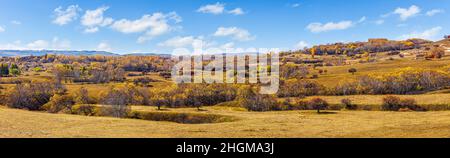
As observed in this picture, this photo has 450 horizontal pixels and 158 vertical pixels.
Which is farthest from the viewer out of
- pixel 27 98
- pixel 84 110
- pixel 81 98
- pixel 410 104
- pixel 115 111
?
pixel 27 98

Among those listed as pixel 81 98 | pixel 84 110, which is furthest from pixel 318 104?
pixel 81 98

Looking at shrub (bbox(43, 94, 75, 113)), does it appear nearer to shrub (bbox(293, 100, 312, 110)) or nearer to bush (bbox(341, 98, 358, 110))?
shrub (bbox(293, 100, 312, 110))

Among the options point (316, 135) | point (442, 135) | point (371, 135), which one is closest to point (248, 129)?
point (316, 135)

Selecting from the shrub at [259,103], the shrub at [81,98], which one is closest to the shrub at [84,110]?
the shrub at [81,98]

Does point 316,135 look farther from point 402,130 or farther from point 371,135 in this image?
point 402,130

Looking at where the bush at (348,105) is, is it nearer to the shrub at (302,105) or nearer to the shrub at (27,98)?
the shrub at (302,105)

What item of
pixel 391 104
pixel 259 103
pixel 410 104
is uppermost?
pixel 410 104

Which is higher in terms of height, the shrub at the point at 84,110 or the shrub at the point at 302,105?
the shrub at the point at 302,105

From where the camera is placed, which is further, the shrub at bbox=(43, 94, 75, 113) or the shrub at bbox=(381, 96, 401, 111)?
the shrub at bbox=(43, 94, 75, 113)

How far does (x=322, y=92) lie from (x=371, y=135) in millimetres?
96992

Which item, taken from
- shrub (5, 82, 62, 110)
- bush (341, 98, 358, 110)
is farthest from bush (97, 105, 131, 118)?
bush (341, 98, 358, 110)

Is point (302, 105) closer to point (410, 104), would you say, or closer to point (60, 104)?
point (410, 104)
